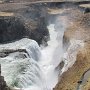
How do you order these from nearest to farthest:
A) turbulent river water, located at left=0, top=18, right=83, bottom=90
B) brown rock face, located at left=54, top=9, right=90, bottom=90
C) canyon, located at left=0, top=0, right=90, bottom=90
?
1. brown rock face, located at left=54, top=9, right=90, bottom=90
2. canyon, located at left=0, top=0, right=90, bottom=90
3. turbulent river water, located at left=0, top=18, right=83, bottom=90

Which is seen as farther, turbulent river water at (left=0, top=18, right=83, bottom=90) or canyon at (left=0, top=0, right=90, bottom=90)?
turbulent river water at (left=0, top=18, right=83, bottom=90)

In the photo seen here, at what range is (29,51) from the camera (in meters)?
42.7

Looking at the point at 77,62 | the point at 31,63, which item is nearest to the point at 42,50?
the point at 31,63

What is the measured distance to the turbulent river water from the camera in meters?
31.6

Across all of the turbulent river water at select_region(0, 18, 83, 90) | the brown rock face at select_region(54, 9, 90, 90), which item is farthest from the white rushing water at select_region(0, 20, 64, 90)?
the brown rock face at select_region(54, 9, 90, 90)

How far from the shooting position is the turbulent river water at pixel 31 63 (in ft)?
104

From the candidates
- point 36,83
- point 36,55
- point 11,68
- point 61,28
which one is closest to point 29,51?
point 36,55

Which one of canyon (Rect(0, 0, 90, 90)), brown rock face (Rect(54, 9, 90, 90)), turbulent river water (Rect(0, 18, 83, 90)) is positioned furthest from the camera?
turbulent river water (Rect(0, 18, 83, 90))

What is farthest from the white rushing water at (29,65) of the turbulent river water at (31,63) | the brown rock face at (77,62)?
the brown rock face at (77,62)

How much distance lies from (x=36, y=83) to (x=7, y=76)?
9.22ft

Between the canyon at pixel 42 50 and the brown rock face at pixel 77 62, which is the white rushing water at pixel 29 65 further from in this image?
the brown rock face at pixel 77 62

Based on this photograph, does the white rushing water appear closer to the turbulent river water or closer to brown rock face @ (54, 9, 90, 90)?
the turbulent river water

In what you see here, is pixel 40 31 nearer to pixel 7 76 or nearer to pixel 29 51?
pixel 29 51

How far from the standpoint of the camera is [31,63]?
1419 inches
